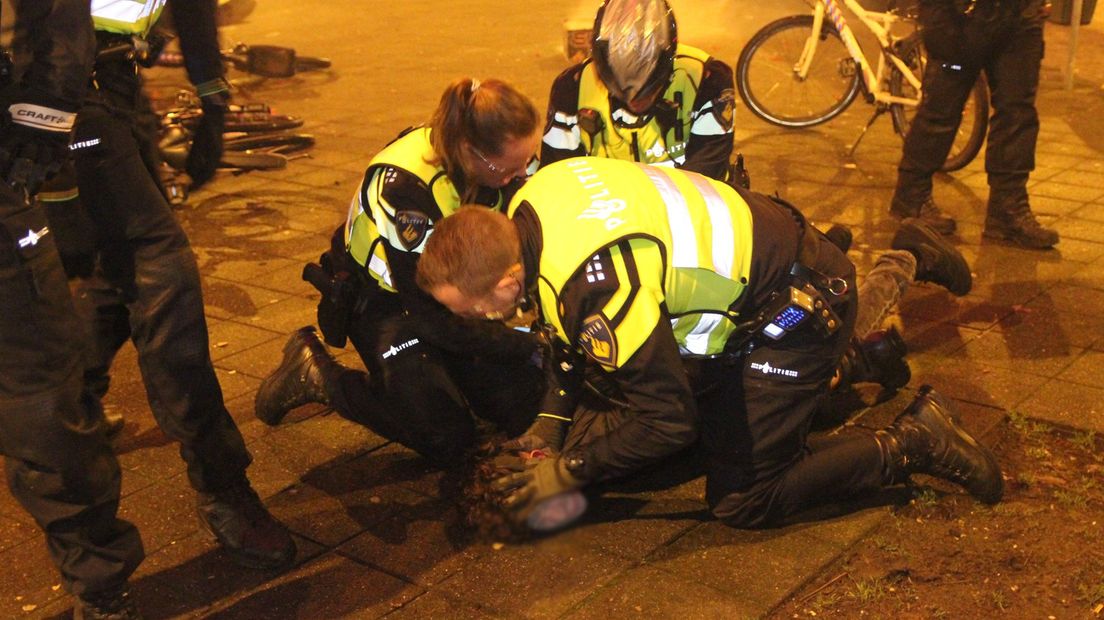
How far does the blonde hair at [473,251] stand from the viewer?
271cm

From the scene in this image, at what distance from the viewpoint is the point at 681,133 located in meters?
4.25

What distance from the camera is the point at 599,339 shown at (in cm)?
279

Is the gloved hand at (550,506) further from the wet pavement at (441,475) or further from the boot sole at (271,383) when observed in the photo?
the boot sole at (271,383)

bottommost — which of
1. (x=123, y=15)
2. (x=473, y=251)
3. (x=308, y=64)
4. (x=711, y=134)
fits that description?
(x=308, y=64)

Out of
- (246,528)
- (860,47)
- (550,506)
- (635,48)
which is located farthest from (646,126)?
(860,47)

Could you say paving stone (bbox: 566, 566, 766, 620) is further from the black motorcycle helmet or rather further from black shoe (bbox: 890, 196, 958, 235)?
black shoe (bbox: 890, 196, 958, 235)

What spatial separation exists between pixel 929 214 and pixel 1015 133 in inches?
23.1

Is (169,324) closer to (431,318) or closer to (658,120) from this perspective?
(431,318)

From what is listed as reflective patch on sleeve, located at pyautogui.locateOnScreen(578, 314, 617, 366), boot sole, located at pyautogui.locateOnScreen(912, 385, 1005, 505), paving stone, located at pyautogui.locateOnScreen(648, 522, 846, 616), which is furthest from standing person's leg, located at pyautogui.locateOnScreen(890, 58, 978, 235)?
reflective patch on sleeve, located at pyautogui.locateOnScreen(578, 314, 617, 366)

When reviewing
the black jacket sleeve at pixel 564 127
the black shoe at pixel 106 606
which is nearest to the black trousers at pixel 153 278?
the black shoe at pixel 106 606

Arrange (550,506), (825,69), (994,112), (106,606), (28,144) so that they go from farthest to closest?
(825,69), (994,112), (106,606), (28,144), (550,506)

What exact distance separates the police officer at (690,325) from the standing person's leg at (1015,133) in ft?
7.97

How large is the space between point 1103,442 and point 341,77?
308 inches

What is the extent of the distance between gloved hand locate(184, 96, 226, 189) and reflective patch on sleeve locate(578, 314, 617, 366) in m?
1.95
